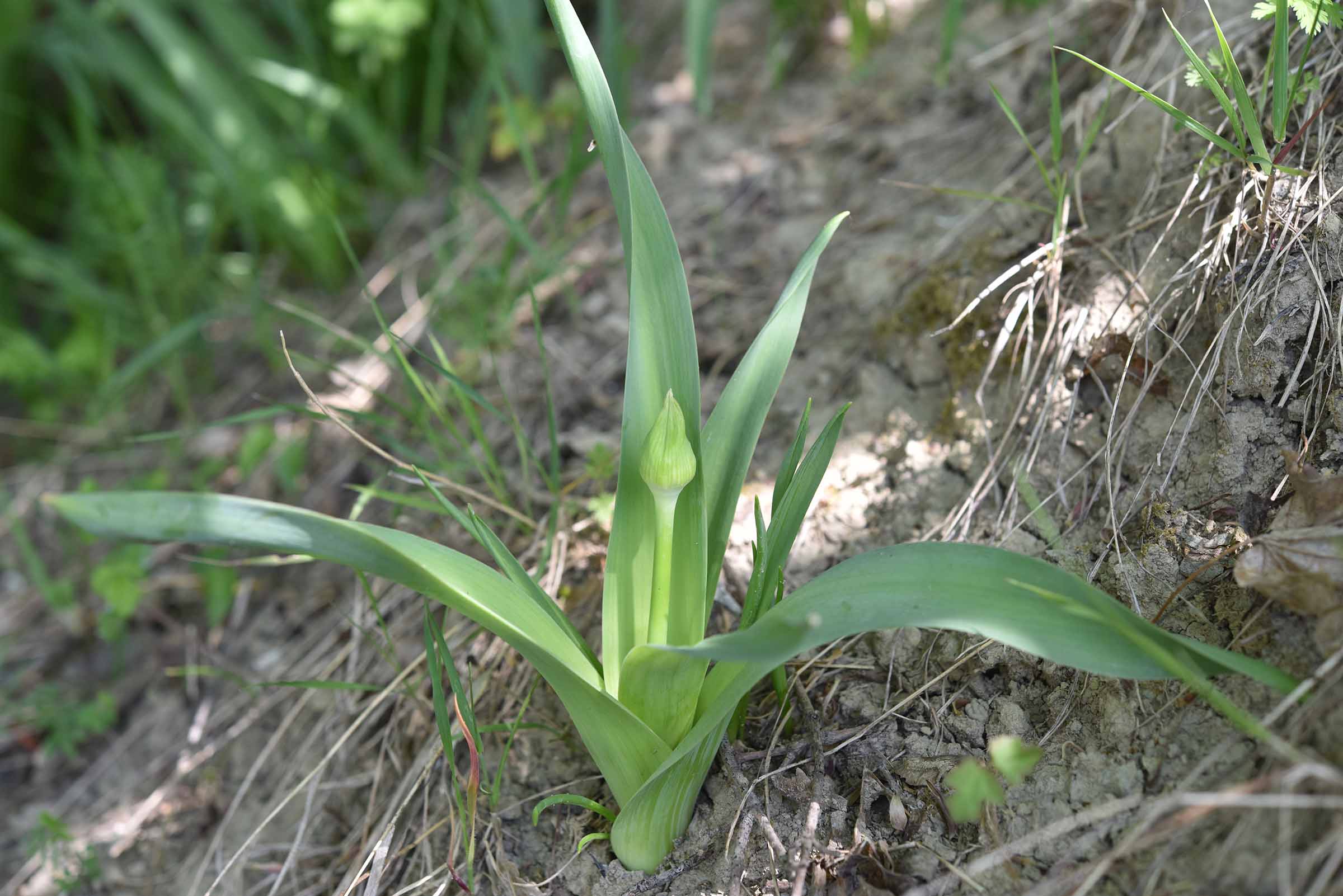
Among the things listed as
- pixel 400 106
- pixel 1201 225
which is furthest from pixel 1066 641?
pixel 400 106

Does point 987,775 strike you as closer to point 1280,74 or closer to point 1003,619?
point 1003,619

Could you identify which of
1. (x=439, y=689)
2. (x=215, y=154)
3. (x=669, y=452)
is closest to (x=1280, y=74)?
(x=669, y=452)

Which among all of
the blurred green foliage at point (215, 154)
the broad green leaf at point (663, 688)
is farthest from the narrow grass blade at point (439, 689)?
the blurred green foliage at point (215, 154)

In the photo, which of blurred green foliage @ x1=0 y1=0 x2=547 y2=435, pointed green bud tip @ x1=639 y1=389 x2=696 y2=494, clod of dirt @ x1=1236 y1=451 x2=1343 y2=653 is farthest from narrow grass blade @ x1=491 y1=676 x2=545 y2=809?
blurred green foliage @ x1=0 y1=0 x2=547 y2=435

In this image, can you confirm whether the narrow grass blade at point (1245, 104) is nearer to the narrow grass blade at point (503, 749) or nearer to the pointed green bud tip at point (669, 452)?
the pointed green bud tip at point (669, 452)

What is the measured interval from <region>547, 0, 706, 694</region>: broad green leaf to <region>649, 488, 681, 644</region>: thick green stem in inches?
0.4

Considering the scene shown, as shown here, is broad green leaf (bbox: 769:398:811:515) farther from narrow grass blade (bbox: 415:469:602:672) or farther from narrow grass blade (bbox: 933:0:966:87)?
narrow grass blade (bbox: 933:0:966:87)

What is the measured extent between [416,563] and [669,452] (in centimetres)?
29

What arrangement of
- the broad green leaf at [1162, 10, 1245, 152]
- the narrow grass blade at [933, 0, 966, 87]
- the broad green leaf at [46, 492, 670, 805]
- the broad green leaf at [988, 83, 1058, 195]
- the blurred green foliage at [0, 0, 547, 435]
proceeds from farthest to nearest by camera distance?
1. the blurred green foliage at [0, 0, 547, 435]
2. the narrow grass blade at [933, 0, 966, 87]
3. the broad green leaf at [988, 83, 1058, 195]
4. the broad green leaf at [1162, 10, 1245, 152]
5. the broad green leaf at [46, 492, 670, 805]

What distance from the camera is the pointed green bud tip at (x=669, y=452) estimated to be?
3.14 feet

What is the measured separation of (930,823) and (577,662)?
18.3 inches

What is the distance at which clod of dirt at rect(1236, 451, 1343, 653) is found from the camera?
35.8 inches

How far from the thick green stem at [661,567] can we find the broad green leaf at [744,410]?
5 cm

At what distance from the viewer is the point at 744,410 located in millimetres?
1119
